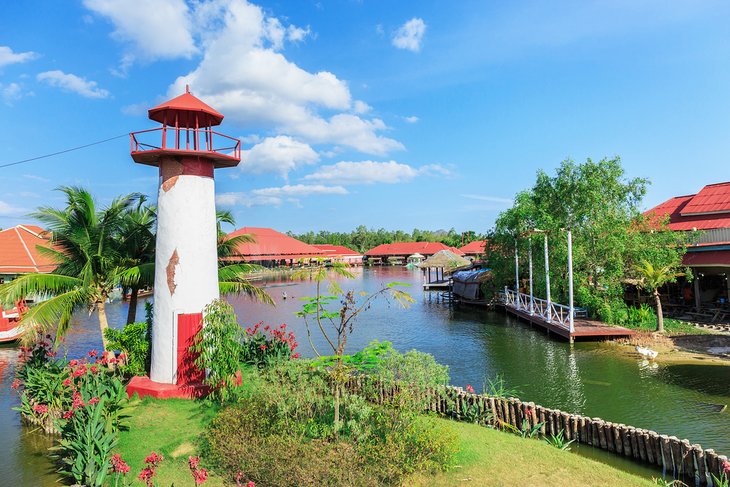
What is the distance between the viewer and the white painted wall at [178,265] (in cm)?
1105

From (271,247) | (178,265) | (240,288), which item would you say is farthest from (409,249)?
(178,265)

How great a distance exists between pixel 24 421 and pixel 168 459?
6.30 m

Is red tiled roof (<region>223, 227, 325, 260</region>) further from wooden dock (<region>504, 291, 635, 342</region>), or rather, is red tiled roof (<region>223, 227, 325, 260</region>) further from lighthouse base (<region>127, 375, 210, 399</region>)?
lighthouse base (<region>127, 375, 210, 399</region>)

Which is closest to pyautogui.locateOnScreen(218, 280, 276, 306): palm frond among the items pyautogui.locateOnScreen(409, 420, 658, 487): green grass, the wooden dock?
pyautogui.locateOnScreen(409, 420, 658, 487): green grass

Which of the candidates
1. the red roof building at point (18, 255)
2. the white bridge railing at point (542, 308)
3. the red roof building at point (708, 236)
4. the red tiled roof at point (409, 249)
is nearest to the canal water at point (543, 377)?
the white bridge railing at point (542, 308)

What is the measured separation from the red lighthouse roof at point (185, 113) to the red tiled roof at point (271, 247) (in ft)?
175

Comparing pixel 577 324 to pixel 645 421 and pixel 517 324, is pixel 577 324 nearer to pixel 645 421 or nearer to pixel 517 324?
pixel 517 324

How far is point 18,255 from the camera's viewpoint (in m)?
28.2

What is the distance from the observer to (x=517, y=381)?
14.7 meters

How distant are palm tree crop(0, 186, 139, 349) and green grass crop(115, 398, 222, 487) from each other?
163 inches

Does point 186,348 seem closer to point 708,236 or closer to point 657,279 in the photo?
point 657,279

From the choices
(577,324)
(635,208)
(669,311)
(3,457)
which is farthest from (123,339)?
(669,311)

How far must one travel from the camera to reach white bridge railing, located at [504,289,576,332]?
21.7 m

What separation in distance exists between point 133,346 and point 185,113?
651 cm
